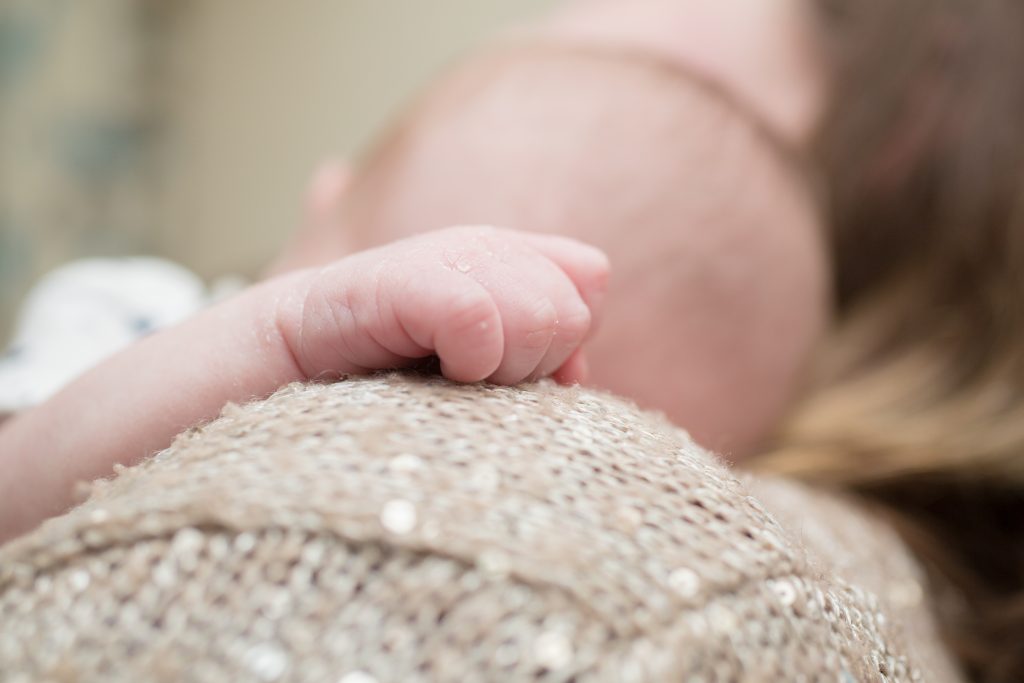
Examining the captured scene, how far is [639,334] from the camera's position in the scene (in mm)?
591

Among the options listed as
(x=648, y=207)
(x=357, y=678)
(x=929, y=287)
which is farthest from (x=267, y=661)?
(x=929, y=287)

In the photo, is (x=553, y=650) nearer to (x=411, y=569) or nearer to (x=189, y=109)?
(x=411, y=569)

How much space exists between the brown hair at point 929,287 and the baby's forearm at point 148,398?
507 mm

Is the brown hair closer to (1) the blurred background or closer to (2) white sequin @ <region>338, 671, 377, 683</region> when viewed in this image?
(2) white sequin @ <region>338, 671, 377, 683</region>

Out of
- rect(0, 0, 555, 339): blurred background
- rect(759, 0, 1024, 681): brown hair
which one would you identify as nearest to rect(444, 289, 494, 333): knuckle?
rect(759, 0, 1024, 681): brown hair

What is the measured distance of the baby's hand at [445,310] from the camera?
304 millimetres

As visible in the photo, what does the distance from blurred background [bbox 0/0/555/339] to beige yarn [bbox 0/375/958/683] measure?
148cm

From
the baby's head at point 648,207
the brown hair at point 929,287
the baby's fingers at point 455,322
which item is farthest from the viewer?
the brown hair at point 929,287

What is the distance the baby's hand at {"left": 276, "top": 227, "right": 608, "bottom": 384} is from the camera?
1.00 ft

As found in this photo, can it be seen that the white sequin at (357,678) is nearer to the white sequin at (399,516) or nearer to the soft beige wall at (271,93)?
the white sequin at (399,516)

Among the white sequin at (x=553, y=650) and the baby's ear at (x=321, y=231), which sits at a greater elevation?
the white sequin at (x=553, y=650)

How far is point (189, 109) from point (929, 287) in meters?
1.64

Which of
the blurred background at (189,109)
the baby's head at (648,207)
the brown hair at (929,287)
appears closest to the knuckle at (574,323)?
the baby's head at (648,207)

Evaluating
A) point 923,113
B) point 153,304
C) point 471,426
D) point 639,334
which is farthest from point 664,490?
point 923,113
